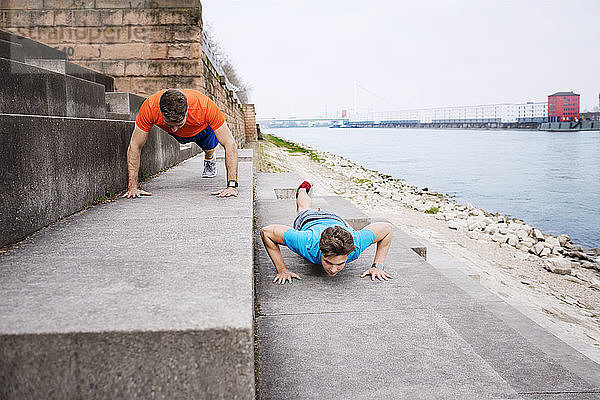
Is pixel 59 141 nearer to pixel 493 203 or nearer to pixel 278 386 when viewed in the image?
pixel 278 386

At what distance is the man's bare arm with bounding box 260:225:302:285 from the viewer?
3.56 meters

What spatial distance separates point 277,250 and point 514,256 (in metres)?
7.84

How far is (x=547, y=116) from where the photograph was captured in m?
103

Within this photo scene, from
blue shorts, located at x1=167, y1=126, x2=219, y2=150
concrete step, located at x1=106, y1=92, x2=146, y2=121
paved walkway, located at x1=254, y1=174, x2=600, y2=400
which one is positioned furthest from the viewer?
concrete step, located at x1=106, y1=92, x2=146, y2=121

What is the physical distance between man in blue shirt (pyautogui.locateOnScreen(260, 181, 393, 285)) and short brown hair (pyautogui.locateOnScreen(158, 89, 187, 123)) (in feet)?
4.29

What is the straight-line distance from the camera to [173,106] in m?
4.27

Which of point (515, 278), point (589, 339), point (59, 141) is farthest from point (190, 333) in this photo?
point (515, 278)

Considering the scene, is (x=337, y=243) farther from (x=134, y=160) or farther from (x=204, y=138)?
(x=204, y=138)

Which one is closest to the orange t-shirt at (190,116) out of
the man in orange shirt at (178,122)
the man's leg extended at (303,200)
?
the man in orange shirt at (178,122)

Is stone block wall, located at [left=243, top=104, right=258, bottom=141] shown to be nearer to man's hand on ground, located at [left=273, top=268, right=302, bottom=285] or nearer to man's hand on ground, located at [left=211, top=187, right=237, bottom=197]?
man's hand on ground, located at [left=211, top=187, right=237, bottom=197]

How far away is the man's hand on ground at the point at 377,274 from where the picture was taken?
358cm

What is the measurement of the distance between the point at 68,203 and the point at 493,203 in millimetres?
21075

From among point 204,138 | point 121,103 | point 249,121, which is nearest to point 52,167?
point 204,138

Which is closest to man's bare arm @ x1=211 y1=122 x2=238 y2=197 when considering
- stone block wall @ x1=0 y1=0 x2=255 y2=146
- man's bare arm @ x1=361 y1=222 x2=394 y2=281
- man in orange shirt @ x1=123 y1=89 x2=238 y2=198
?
man in orange shirt @ x1=123 y1=89 x2=238 y2=198
